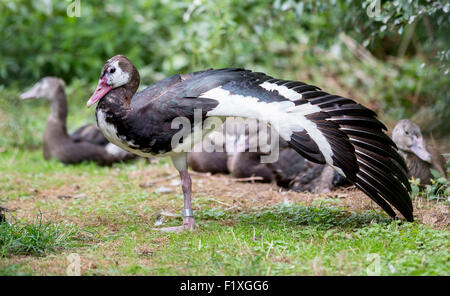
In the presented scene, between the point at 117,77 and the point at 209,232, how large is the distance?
1555mm

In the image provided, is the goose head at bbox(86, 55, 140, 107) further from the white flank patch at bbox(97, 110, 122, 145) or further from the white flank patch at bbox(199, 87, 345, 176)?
the white flank patch at bbox(199, 87, 345, 176)

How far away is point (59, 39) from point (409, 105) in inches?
265

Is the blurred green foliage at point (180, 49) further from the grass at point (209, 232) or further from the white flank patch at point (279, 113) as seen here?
the white flank patch at point (279, 113)

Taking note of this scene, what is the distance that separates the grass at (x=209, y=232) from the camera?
12.7 feet

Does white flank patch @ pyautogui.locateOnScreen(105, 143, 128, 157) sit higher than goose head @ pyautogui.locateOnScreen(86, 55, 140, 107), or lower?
lower

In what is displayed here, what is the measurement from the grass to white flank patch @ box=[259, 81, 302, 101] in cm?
108

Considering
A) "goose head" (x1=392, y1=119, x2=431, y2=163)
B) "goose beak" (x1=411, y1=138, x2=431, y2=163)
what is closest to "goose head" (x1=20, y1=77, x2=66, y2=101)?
"goose head" (x1=392, y1=119, x2=431, y2=163)

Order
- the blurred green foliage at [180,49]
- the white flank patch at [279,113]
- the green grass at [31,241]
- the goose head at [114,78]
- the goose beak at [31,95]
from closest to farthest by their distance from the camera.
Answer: the green grass at [31,241]
the white flank patch at [279,113]
the goose head at [114,78]
the goose beak at [31,95]
the blurred green foliage at [180,49]

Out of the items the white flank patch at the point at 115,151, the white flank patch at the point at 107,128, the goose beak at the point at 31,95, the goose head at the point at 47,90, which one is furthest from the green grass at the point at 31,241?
the goose beak at the point at 31,95

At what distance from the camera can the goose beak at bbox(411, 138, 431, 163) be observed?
5.94 metres

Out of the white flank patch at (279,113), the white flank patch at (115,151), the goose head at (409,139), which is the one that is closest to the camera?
the white flank patch at (279,113)

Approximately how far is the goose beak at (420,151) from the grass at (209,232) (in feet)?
2.24
